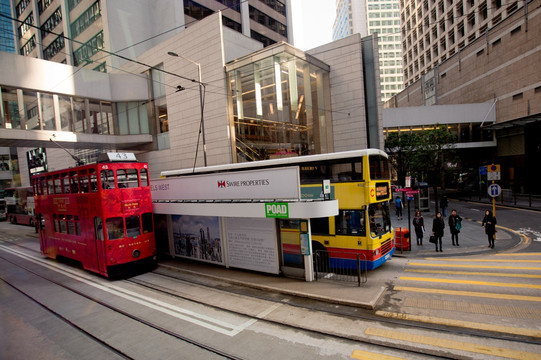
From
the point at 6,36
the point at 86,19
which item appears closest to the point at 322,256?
the point at 86,19

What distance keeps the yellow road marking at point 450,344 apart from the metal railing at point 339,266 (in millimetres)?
3180

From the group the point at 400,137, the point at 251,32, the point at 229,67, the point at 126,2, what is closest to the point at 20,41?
the point at 126,2

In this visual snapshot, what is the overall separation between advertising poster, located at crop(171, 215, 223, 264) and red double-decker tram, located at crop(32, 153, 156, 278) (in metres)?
1.41

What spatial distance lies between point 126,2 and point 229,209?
32517 millimetres

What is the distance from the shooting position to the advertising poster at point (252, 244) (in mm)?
9883

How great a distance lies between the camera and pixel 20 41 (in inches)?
2112

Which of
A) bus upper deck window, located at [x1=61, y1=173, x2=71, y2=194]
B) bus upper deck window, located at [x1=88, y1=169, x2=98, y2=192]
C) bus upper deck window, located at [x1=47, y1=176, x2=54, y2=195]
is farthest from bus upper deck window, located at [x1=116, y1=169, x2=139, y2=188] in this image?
bus upper deck window, located at [x1=47, y1=176, x2=54, y2=195]

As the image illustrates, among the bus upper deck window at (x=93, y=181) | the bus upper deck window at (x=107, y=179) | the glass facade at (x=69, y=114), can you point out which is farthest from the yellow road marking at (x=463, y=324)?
the glass facade at (x=69, y=114)

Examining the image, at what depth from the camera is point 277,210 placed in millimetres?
8922

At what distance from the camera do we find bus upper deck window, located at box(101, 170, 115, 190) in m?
10.6

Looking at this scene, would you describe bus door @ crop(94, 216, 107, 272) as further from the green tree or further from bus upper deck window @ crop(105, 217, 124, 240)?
the green tree

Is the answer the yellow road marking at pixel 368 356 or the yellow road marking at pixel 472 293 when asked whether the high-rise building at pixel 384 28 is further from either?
the yellow road marking at pixel 368 356

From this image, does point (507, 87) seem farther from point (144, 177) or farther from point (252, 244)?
point (144, 177)

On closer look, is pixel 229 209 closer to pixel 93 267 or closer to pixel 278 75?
pixel 93 267
